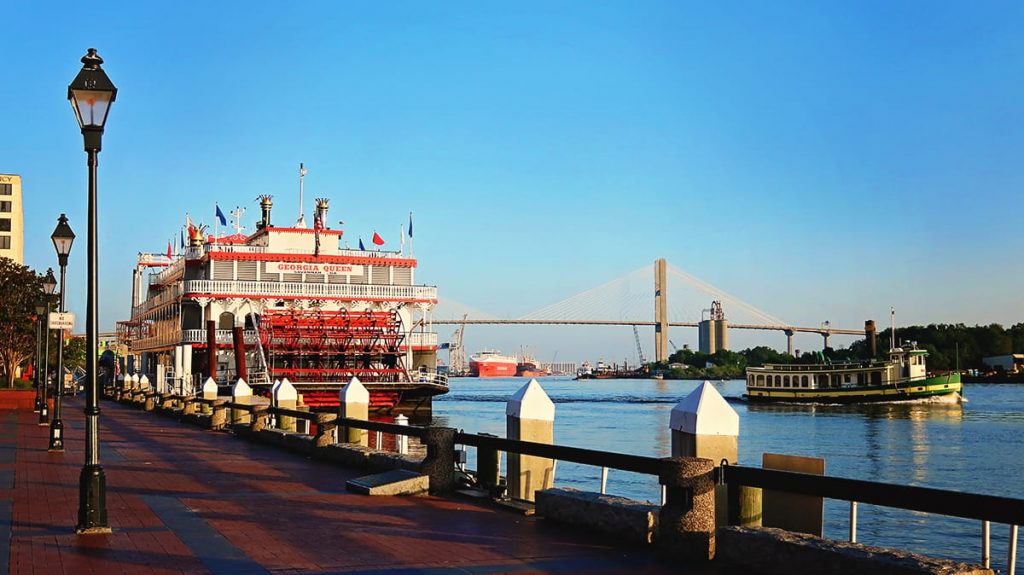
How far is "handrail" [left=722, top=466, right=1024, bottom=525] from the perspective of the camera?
620 cm

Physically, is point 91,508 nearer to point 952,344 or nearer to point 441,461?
point 441,461

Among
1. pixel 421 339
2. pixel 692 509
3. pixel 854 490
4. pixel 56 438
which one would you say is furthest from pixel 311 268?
pixel 854 490

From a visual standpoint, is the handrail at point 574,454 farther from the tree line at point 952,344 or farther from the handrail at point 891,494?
the tree line at point 952,344

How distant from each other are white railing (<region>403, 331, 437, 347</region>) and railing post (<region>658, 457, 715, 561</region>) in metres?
44.4

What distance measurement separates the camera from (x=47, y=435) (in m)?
23.3

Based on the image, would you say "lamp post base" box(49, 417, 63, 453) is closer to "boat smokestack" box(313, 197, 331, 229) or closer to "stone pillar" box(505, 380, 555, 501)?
"stone pillar" box(505, 380, 555, 501)

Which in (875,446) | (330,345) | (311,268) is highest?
(311,268)

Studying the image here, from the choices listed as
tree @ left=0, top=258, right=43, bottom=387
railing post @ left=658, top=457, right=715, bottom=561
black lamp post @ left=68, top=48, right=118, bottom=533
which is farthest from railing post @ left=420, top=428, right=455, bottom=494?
tree @ left=0, top=258, right=43, bottom=387

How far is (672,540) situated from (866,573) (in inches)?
74.2

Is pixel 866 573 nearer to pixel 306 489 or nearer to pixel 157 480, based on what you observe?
pixel 306 489

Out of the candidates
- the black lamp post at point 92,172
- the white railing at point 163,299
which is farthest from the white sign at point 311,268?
the black lamp post at point 92,172

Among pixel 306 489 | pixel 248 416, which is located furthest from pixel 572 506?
pixel 248 416

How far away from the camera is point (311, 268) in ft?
179

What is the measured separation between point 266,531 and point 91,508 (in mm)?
1557
